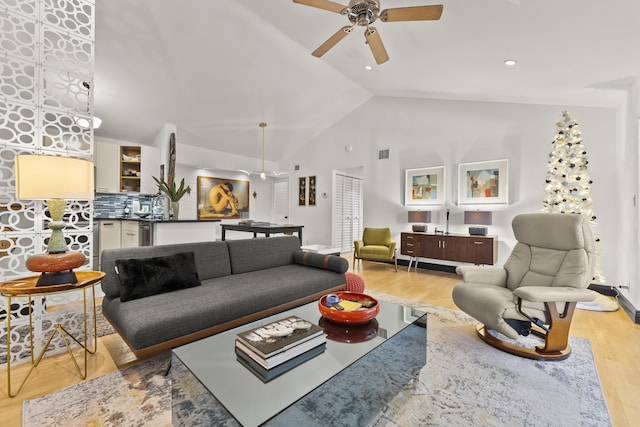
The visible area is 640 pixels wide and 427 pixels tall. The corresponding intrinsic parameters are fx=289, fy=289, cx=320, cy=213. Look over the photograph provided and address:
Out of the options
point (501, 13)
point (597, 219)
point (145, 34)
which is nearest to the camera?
point (501, 13)

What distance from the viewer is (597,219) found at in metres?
4.07

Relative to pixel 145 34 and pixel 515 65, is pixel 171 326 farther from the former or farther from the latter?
pixel 515 65

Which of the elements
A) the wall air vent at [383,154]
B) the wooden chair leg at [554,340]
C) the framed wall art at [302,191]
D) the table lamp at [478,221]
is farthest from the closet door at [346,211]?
the wooden chair leg at [554,340]

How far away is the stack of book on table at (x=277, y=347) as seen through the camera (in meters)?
1.31

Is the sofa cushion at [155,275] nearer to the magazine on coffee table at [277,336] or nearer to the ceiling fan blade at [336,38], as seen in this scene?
the magazine on coffee table at [277,336]

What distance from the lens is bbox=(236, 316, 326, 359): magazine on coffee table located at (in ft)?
4.45

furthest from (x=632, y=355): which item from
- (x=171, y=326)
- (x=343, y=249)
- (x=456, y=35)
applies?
(x=343, y=249)

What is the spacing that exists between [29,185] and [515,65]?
15.2 ft

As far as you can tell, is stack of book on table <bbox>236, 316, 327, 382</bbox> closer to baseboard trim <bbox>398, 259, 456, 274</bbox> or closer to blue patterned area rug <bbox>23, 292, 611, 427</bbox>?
blue patterned area rug <bbox>23, 292, 611, 427</bbox>

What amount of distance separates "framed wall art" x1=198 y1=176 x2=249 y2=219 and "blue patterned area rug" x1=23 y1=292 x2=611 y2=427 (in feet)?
17.9

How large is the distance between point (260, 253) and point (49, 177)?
185 cm

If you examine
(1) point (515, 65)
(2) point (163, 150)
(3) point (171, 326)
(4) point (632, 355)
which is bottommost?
(4) point (632, 355)

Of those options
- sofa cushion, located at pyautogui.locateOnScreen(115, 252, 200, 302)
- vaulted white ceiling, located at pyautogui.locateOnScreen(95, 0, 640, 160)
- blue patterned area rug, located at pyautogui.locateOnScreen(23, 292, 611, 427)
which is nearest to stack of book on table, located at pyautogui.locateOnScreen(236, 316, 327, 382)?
blue patterned area rug, located at pyautogui.locateOnScreen(23, 292, 611, 427)

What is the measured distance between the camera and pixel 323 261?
10.5 ft
